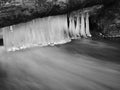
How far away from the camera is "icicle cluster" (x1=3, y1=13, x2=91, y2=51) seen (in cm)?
413

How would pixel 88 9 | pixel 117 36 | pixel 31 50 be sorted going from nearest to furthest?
pixel 31 50 < pixel 88 9 < pixel 117 36

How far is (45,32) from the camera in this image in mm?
4492

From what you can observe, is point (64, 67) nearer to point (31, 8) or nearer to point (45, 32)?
point (45, 32)

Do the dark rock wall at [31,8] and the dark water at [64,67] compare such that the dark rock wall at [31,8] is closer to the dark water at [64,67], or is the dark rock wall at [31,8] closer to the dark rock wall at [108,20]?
the dark rock wall at [108,20]

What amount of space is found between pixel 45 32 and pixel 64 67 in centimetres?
90

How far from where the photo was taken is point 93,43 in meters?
5.04

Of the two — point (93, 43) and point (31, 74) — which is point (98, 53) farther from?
point (31, 74)

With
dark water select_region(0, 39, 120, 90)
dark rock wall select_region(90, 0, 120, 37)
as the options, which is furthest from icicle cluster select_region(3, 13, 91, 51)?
dark rock wall select_region(90, 0, 120, 37)

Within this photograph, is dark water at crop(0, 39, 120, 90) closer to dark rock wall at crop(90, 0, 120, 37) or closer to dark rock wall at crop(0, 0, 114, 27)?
dark rock wall at crop(90, 0, 120, 37)

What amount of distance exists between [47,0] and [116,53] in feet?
6.62

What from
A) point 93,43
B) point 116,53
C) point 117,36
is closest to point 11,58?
point 93,43

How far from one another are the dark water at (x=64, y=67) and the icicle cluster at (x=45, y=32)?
0.47 feet

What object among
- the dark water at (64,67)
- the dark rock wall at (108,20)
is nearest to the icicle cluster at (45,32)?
the dark water at (64,67)

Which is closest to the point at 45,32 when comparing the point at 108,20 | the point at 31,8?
the point at 31,8
